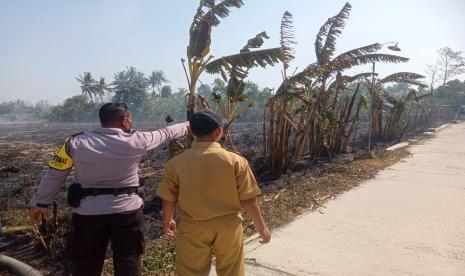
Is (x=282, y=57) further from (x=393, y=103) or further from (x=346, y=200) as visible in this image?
(x=393, y=103)

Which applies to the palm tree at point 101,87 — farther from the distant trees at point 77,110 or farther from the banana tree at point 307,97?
the banana tree at point 307,97

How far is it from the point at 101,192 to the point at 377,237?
10.2 ft

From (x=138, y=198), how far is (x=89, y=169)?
46cm

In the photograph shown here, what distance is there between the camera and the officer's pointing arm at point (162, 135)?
2.91 metres

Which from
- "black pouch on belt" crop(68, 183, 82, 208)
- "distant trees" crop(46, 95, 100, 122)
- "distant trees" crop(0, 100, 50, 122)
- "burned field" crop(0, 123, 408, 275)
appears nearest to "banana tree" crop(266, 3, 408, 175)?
"burned field" crop(0, 123, 408, 275)

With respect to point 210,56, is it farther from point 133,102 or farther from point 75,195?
point 133,102

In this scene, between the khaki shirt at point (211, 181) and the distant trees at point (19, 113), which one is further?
the distant trees at point (19, 113)

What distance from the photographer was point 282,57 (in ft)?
20.5

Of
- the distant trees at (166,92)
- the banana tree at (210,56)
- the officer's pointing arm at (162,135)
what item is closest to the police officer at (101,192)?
the officer's pointing arm at (162,135)

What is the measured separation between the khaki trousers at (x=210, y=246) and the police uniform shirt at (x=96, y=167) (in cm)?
58

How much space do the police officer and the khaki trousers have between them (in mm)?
487

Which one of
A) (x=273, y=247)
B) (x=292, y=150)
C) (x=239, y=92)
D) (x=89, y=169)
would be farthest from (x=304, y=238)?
(x=292, y=150)

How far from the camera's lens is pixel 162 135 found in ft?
10.2

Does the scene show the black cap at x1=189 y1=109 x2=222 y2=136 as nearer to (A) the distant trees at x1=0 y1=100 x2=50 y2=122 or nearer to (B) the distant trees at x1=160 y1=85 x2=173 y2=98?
(B) the distant trees at x1=160 y1=85 x2=173 y2=98
